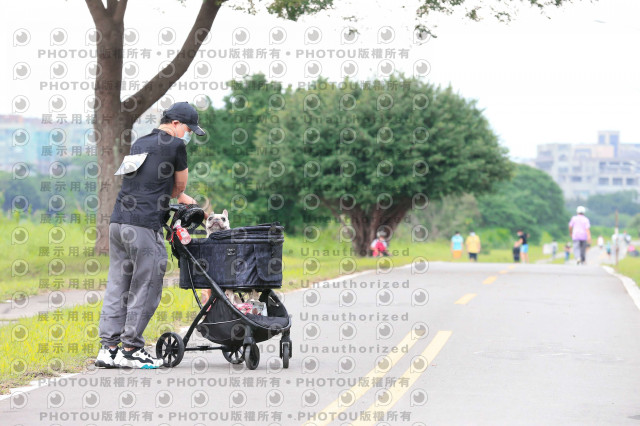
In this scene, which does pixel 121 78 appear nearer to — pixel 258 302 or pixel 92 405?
pixel 258 302

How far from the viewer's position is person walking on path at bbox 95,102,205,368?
9586 mm

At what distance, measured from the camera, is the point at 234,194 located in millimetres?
62656

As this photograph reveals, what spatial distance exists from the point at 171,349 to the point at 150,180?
1531 millimetres

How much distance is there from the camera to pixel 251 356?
959 cm

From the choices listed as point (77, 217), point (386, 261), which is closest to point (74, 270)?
point (77, 217)

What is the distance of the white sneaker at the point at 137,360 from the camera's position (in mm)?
9594

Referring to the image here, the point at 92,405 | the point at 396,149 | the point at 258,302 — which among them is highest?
the point at 396,149

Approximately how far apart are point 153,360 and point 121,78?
1683 centimetres

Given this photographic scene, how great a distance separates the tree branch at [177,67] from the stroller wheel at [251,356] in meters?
16.6

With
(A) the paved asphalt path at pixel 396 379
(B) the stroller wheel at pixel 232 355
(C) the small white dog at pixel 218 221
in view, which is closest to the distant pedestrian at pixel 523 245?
(A) the paved asphalt path at pixel 396 379

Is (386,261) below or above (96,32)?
below

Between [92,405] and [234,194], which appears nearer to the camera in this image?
[92,405]

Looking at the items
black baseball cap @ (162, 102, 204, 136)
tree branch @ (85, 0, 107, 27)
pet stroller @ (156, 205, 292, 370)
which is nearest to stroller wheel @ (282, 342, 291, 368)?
pet stroller @ (156, 205, 292, 370)

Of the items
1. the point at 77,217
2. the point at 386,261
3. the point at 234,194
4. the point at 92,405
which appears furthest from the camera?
the point at 234,194
